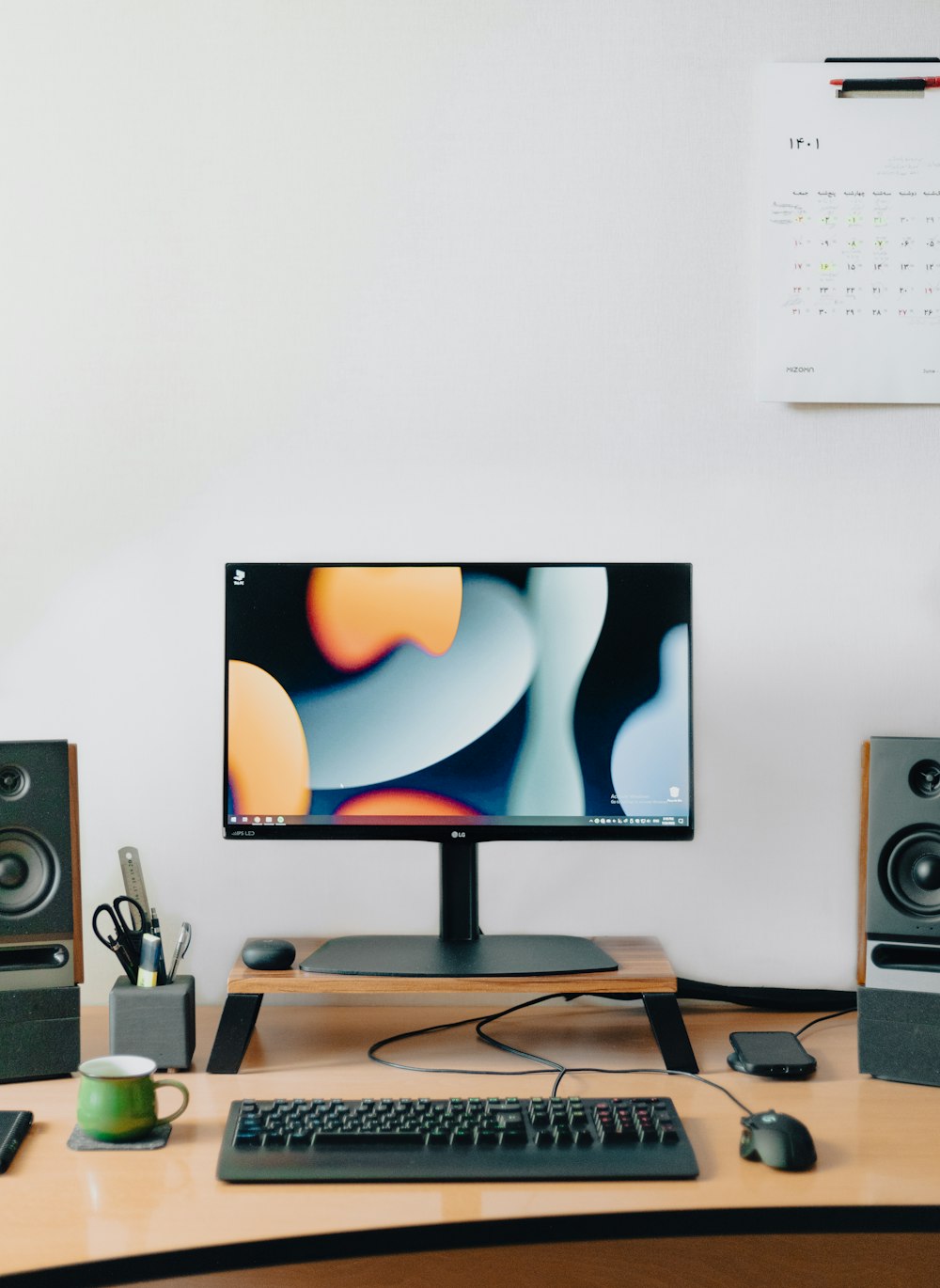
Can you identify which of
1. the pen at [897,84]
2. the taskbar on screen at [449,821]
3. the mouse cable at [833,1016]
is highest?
the pen at [897,84]

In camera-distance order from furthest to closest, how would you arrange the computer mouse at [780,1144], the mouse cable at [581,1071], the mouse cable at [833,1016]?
the mouse cable at [833,1016]
the mouse cable at [581,1071]
the computer mouse at [780,1144]

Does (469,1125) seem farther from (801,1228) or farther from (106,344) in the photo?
(106,344)

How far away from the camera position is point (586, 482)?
155 centimetres

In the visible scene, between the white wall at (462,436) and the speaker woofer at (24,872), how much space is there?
0.84 ft

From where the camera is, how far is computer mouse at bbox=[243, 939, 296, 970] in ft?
4.34

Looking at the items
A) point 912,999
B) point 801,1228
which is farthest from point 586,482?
point 801,1228

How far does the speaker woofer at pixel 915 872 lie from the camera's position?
1.30 m

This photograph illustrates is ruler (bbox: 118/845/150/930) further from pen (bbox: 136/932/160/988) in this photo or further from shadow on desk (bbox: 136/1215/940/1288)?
shadow on desk (bbox: 136/1215/940/1288)

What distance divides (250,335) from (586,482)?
0.49 m

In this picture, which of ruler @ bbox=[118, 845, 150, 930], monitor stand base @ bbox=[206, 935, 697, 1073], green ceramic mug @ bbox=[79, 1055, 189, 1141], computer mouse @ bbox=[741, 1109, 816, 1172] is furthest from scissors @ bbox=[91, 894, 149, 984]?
computer mouse @ bbox=[741, 1109, 816, 1172]

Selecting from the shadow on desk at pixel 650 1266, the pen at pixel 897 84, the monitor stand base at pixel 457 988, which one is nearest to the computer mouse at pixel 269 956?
the monitor stand base at pixel 457 988

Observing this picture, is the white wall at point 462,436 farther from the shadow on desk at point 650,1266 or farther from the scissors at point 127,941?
the shadow on desk at point 650,1266

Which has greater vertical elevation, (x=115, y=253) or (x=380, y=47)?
(x=380, y=47)

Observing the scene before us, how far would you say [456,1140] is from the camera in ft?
3.40
